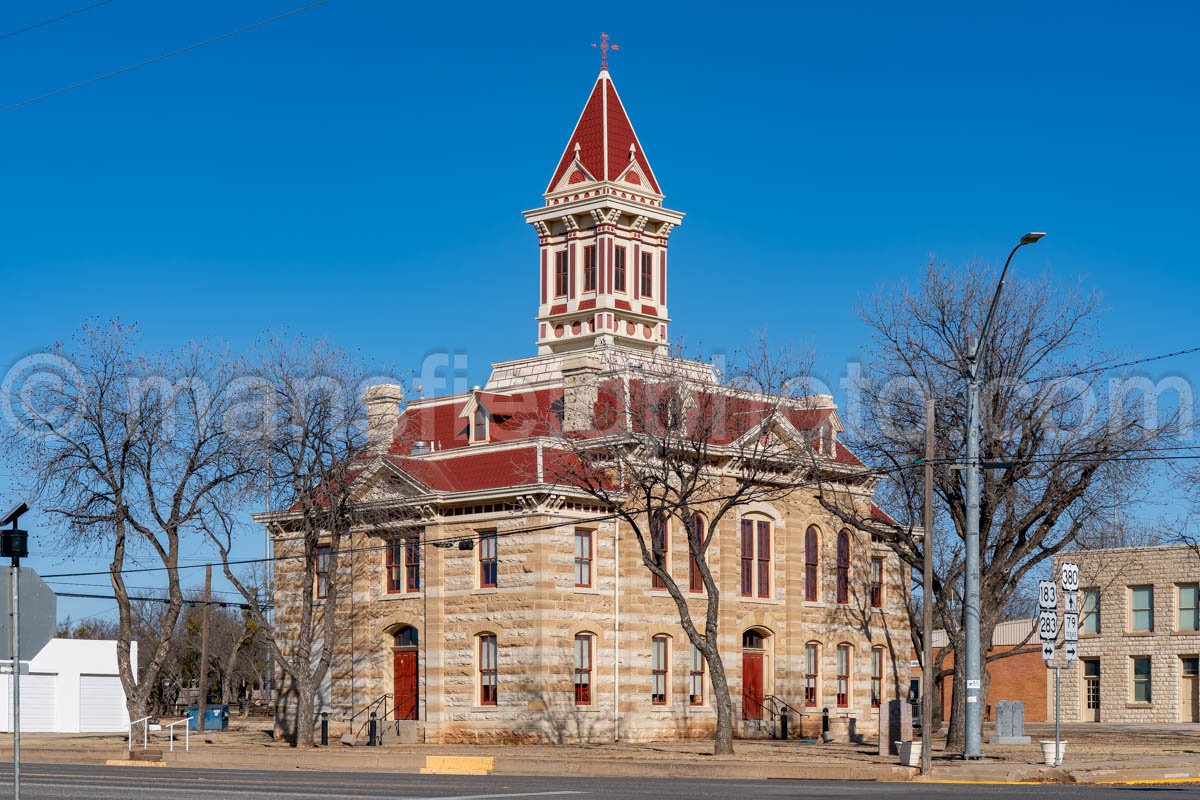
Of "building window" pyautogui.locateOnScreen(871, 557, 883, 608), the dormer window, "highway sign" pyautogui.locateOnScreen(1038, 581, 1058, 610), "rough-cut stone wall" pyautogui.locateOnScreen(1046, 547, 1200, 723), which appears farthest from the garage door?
"highway sign" pyautogui.locateOnScreen(1038, 581, 1058, 610)

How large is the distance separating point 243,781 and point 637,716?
17.4 m

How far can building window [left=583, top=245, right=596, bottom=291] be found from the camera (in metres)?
54.7

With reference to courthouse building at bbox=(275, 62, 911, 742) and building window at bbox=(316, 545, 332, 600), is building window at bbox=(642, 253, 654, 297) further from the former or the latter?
building window at bbox=(316, 545, 332, 600)

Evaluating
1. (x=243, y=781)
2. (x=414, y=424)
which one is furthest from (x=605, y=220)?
(x=243, y=781)

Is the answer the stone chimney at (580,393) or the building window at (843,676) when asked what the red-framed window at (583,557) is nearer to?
the stone chimney at (580,393)

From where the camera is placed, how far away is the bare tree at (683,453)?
3909 centimetres

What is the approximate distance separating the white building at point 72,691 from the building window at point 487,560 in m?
26.8

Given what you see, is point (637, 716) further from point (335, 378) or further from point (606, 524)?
point (335, 378)

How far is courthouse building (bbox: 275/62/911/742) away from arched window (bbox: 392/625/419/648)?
59mm

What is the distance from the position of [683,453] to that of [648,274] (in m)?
16.5

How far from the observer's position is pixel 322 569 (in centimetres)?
5025

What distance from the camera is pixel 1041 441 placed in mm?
38531

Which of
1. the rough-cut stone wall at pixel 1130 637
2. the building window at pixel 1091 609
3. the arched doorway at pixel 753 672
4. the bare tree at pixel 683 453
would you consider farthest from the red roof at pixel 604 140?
the building window at pixel 1091 609

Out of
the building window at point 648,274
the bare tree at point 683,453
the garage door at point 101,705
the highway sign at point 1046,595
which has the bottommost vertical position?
the garage door at point 101,705
